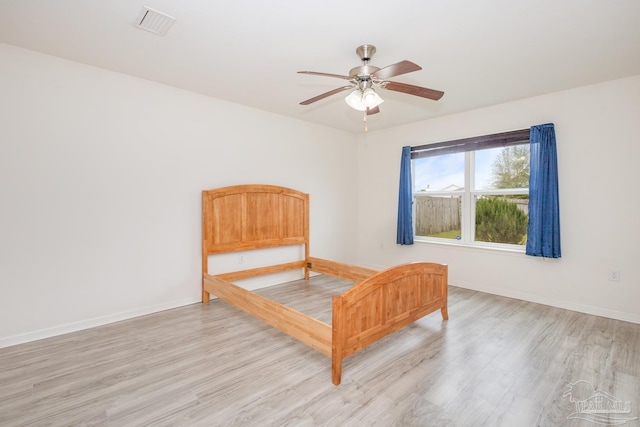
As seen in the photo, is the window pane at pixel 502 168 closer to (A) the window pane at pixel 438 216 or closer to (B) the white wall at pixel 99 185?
(A) the window pane at pixel 438 216

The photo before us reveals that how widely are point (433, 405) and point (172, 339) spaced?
2234mm

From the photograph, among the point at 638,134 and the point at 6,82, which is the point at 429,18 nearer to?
the point at 638,134

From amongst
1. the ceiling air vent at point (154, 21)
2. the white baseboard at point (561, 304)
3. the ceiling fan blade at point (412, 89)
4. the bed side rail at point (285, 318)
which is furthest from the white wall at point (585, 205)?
the ceiling air vent at point (154, 21)

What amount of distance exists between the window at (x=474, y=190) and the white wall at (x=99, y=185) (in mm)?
2850

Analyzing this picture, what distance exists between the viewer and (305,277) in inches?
188

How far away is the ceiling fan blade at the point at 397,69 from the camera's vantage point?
6.66 ft

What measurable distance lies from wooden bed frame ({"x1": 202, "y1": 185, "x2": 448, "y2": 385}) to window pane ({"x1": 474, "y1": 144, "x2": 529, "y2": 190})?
1804 millimetres

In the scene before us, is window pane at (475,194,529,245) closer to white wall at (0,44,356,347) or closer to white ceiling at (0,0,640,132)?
white ceiling at (0,0,640,132)

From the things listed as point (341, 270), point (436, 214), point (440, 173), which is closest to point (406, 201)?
point (436, 214)

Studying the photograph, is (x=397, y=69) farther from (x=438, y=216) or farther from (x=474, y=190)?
(x=438, y=216)

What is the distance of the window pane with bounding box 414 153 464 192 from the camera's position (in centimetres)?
457

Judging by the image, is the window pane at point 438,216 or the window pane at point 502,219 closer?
the window pane at point 502,219

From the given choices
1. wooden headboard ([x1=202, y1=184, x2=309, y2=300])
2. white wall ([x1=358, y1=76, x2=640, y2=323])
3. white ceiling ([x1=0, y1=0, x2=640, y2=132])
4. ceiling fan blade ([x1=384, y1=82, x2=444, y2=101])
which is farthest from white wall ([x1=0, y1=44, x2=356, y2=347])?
white wall ([x1=358, y1=76, x2=640, y2=323])

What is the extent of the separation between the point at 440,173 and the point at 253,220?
119 inches
